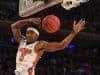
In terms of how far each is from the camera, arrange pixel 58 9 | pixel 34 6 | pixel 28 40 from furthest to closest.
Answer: pixel 58 9 < pixel 34 6 < pixel 28 40

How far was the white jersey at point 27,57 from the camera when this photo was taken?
627cm

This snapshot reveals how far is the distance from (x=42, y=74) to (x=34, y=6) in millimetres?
5981

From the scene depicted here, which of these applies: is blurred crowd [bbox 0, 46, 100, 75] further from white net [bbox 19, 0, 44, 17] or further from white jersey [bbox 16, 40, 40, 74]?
white jersey [bbox 16, 40, 40, 74]

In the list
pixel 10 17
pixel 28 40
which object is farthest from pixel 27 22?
pixel 10 17

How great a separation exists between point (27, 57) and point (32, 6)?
1.02 m

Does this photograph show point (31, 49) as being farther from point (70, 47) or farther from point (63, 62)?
point (70, 47)

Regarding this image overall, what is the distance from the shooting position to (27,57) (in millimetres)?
6305

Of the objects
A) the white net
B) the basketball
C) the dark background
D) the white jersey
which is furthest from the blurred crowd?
the basketball

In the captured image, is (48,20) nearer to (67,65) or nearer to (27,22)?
(27,22)

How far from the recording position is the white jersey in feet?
20.6

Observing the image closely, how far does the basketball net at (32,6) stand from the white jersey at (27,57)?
731 mm

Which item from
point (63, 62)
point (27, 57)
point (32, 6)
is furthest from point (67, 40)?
point (63, 62)

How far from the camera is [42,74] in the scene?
12516 mm

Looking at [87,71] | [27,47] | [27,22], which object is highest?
[27,22]
